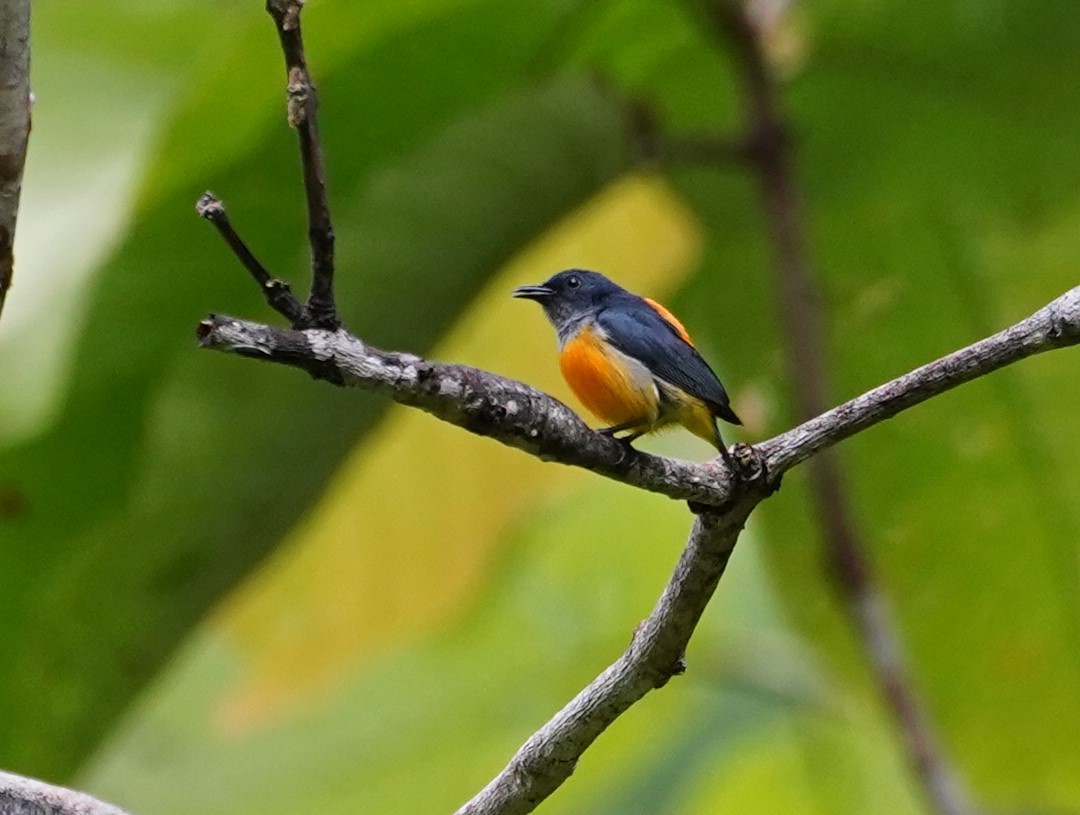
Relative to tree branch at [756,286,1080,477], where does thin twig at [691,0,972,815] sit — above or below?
above

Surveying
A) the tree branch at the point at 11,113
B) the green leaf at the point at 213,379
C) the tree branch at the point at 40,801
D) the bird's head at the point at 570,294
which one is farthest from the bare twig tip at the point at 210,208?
the green leaf at the point at 213,379

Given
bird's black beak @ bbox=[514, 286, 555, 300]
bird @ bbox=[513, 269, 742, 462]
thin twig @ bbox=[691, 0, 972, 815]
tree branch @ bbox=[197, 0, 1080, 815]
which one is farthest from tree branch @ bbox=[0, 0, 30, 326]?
thin twig @ bbox=[691, 0, 972, 815]

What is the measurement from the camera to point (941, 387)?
3.34ft

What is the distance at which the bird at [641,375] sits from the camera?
1.41m

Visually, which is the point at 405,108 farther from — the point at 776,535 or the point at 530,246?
the point at 776,535

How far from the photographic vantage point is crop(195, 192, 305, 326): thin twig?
0.83 m

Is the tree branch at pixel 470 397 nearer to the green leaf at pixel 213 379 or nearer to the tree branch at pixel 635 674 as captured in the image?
the tree branch at pixel 635 674

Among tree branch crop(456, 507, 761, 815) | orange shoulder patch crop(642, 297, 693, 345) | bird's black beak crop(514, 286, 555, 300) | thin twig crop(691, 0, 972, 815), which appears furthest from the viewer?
thin twig crop(691, 0, 972, 815)

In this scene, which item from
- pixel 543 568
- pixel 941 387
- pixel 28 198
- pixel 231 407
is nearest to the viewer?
pixel 941 387

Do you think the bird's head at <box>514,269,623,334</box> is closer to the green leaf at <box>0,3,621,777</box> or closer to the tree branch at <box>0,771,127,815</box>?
the green leaf at <box>0,3,621,777</box>

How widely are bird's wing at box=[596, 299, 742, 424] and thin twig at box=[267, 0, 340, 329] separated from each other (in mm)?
590

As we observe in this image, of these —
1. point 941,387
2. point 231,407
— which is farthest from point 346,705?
point 941,387

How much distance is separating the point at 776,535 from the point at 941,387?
5.10 ft

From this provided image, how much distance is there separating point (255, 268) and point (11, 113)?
38 centimetres
